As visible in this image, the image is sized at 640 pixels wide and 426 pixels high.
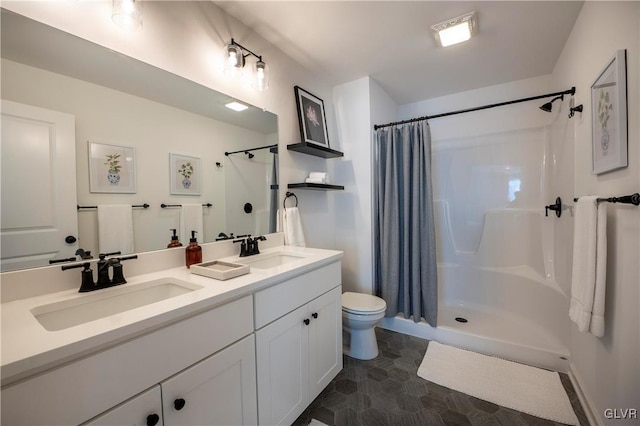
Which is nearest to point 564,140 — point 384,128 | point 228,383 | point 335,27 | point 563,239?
point 563,239

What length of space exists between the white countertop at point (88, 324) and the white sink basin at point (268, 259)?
40cm

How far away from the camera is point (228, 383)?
0.99 metres

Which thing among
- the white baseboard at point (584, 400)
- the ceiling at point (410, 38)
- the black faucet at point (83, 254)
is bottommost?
the white baseboard at point (584, 400)

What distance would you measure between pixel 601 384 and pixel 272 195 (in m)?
2.17

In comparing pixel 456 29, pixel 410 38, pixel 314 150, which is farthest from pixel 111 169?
pixel 456 29

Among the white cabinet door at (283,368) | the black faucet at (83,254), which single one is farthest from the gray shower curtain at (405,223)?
the black faucet at (83,254)

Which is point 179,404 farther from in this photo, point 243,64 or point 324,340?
point 243,64

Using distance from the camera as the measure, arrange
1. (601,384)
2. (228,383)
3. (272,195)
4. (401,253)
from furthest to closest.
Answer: (401,253) < (272,195) < (601,384) < (228,383)

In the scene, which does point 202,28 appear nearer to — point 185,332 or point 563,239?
point 185,332

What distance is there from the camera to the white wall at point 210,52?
1.07m

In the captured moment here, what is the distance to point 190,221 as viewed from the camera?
4.66 feet

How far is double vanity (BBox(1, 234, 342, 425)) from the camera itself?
61 centimetres

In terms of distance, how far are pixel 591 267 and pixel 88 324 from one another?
2025mm

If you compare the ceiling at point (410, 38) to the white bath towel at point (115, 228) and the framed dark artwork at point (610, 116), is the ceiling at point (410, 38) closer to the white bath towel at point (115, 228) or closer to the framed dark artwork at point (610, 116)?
the framed dark artwork at point (610, 116)
